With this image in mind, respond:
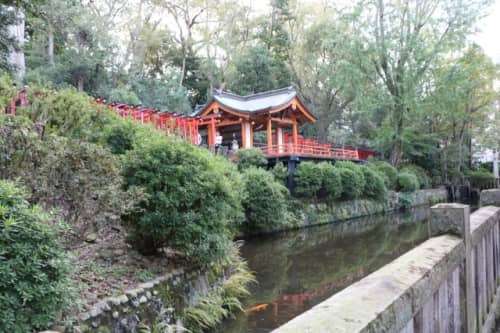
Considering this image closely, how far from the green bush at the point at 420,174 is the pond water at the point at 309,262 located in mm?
9609

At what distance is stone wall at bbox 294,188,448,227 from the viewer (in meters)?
16.1

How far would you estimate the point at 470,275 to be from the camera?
7.81ft

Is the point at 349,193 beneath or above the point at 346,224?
above

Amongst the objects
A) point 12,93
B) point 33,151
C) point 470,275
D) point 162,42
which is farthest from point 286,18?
point 470,275

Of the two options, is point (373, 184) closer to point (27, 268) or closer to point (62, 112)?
point (62, 112)

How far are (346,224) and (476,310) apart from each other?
14.1 meters

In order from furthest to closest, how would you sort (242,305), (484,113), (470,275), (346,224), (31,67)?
1. (484,113)
2. (31,67)
3. (346,224)
4. (242,305)
5. (470,275)

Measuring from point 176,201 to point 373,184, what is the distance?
15680 mm

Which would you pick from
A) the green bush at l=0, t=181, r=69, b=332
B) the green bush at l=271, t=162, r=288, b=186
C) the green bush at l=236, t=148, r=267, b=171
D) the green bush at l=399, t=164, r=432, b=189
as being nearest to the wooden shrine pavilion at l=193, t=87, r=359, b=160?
the green bush at l=271, t=162, r=288, b=186

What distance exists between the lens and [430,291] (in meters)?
1.58

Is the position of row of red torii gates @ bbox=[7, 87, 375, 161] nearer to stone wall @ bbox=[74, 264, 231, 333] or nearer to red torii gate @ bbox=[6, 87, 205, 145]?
red torii gate @ bbox=[6, 87, 205, 145]

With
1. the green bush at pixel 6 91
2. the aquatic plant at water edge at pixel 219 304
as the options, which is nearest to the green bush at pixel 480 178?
the aquatic plant at water edge at pixel 219 304

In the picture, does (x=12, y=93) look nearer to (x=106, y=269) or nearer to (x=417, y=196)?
(x=106, y=269)

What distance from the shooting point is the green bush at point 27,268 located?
2.53 meters
